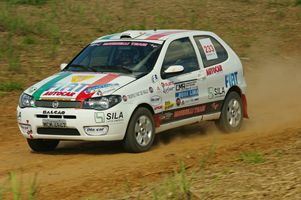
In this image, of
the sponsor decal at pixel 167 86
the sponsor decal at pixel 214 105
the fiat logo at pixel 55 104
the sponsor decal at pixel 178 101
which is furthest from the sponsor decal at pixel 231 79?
the fiat logo at pixel 55 104

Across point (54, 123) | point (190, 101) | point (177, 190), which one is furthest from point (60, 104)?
point (177, 190)

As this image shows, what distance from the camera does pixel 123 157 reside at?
10781mm

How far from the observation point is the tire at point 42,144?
11461mm

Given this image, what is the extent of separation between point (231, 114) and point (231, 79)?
567mm

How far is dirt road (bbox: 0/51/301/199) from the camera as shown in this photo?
360 inches

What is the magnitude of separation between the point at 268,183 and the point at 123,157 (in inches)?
127

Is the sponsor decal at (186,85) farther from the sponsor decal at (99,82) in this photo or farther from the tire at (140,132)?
the sponsor decal at (99,82)

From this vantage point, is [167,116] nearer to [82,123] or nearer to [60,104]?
[82,123]

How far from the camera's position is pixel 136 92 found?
10.9m

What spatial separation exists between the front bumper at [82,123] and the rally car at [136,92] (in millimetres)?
13

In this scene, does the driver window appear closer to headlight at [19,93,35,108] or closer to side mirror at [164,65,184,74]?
side mirror at [164,65,184,74]

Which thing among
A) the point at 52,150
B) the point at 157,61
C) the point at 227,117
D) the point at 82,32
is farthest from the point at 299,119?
the point at 82,32

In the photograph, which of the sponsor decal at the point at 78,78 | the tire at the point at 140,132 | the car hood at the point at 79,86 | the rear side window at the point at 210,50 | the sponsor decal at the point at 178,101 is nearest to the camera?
the car hood at the point at 79,86

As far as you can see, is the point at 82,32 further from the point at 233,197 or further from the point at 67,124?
the point at 233,197
